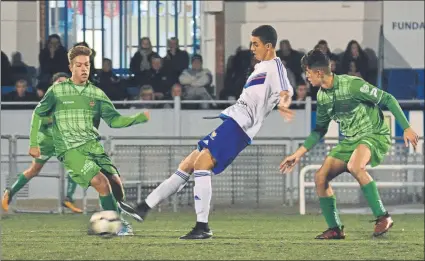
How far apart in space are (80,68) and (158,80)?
31.8ft

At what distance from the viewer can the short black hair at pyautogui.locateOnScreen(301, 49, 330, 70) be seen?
11.5 m

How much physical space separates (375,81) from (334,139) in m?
2.26

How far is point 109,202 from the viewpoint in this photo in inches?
506

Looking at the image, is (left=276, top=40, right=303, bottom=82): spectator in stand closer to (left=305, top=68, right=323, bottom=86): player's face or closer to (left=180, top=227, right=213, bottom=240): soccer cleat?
(left=305, top=68, right=323, bottom=86): player's face

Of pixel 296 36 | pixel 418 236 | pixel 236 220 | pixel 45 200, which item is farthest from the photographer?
pixel 296 36

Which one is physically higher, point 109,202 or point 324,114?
point 324,114

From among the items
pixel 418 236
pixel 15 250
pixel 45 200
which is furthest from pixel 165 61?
pixel 15 250

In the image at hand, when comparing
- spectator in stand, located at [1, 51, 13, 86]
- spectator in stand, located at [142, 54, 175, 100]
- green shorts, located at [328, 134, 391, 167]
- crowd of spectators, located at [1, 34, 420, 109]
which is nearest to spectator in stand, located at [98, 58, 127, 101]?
crowd of spectators, located at [1, 34, 420, 109]

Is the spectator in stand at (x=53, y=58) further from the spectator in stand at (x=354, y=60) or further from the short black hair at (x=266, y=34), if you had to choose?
the short black hair at (x=266, y=34)

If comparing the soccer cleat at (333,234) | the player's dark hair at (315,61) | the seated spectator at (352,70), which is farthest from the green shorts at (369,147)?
the seated spectator at (352,70)

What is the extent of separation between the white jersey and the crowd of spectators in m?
9.70

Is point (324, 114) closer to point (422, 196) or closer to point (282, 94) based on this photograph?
point (282, 94)

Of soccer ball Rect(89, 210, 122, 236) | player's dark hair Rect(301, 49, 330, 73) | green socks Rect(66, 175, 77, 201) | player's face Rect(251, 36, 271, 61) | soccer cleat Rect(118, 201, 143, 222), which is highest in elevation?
player's face Rect(251, 36, 271, 61)

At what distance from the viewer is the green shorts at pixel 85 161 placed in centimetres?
1255
